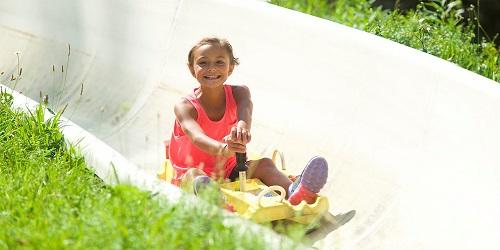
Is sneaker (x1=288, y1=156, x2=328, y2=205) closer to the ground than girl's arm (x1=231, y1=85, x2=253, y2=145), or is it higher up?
closer to the ground

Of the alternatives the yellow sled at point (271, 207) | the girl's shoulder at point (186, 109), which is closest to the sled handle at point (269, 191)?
the yellow sled at point (271, 207)

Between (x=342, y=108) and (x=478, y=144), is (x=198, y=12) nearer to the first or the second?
(x=342, y=108)

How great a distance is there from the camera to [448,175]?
3605 mm

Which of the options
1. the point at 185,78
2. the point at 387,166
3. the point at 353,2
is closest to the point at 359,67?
the point at 387,166

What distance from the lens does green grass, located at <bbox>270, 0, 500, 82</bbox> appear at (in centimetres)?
531

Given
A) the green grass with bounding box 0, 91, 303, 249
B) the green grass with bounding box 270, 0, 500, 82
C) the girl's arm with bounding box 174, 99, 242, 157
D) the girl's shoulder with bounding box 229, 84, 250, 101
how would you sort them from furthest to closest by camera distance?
the green grass with bounding box 270, 0, 500, 82 < the girl's shoulder with bounding box 229, 84, 250, 101 < the girl's arm with bounding box 174, 99, 242, 157 < the green grass with bounding box 0, 91, 303, 249

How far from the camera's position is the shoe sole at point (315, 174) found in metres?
3.55

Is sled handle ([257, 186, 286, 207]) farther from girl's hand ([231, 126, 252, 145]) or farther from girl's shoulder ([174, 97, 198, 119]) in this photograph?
girl's shoulder ([174, 97, 198, 119])

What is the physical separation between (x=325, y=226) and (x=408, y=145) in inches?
18.8

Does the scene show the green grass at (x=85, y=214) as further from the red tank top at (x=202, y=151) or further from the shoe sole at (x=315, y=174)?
the shoe sole at (x=315, y=174)

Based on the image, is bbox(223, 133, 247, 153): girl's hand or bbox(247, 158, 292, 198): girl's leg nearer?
bbox(223, 133, 247, 153): girl's hand

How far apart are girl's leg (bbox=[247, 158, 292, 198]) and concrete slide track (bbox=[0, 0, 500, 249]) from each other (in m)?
0.21

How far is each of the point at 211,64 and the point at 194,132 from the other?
279mm

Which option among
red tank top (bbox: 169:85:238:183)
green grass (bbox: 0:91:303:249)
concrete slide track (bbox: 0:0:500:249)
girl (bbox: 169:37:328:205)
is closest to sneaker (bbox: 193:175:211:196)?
girl (bbox: 169:37:328:205)
